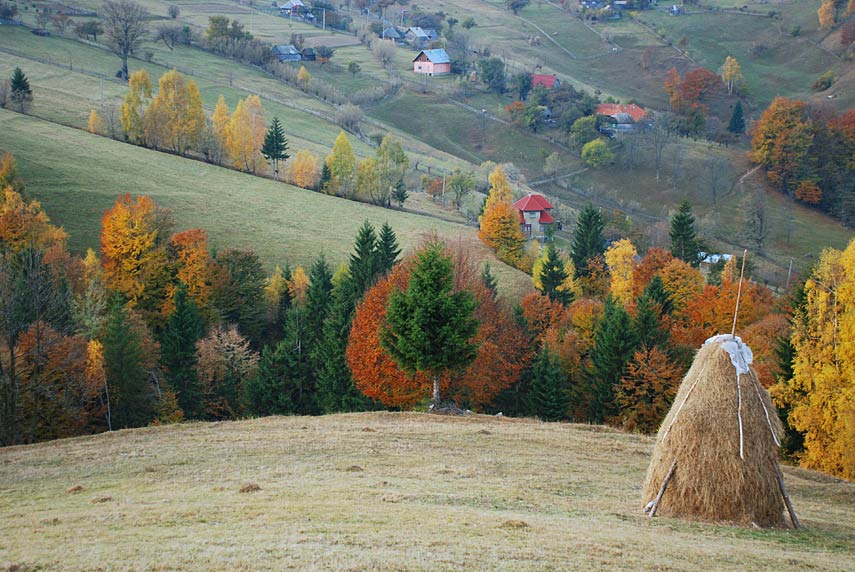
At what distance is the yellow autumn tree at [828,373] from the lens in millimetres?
33469

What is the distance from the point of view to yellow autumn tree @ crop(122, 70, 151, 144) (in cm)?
9669

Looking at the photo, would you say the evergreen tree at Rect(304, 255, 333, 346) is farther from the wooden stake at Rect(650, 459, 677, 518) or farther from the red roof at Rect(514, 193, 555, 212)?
the red roof at Rect(514, 193, 555, 212)

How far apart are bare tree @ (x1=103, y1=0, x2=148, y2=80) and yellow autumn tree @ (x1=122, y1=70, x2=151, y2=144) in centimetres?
2825

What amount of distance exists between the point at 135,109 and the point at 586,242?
185ft

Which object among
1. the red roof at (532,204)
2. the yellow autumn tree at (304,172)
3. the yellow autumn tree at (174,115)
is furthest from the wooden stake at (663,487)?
the yellow autumn tree at (174,115)

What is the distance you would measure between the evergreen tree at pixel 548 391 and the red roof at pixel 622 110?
106 m

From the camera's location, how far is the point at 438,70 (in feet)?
576

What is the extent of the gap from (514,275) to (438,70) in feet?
347

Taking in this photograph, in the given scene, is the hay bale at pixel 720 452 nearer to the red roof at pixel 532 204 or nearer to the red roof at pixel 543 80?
the red roof at pixel 532 204

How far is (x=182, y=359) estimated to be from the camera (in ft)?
186

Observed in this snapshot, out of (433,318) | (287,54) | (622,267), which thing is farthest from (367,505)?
(287,54)

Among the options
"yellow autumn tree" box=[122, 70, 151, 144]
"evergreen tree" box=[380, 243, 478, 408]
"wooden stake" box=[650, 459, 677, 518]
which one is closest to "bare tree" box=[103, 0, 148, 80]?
"yellow autumn tree" box=[122, 70, 151, 144]

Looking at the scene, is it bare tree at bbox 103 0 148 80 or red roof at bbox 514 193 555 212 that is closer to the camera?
red roof at bbox 514 193 555 212

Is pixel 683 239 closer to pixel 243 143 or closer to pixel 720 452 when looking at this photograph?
pixel 243 143
